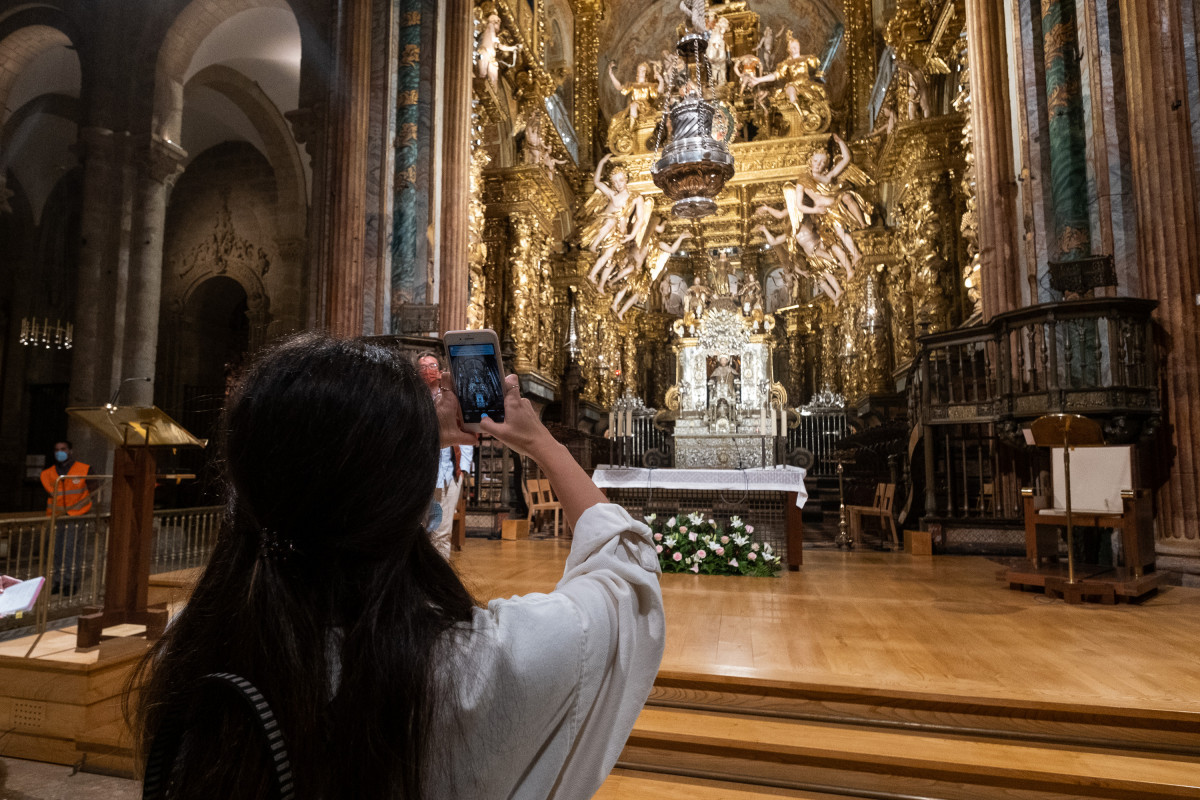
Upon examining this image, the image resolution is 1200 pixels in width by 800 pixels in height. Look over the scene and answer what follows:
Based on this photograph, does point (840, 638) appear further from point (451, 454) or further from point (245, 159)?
point (245, 159)

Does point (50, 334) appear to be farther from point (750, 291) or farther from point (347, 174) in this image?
point (750, 291)

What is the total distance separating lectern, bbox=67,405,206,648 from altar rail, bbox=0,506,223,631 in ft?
3.73

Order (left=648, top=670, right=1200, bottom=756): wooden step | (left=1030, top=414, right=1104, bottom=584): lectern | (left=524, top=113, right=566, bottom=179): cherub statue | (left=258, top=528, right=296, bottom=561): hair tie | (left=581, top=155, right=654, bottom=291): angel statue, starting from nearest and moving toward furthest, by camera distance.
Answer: (left=258, top=528, right=296, bottom=561): hair tie → (left=648, top=670, right=1200, bottom=756): wooden step → (left=1030, top=414, right=1104, bottom=584): lectern → (left=524, top=113, right=566, bottom=179): cherub statue → (left=581, top=155, right=654, bottom=291): angel statue

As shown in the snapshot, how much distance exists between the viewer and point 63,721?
10.0 feet

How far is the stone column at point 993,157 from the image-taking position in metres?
7.87

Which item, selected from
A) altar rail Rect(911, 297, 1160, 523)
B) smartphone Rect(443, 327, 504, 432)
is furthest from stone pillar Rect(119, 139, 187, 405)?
altar rail Rect(911, 297, 1160, 523)

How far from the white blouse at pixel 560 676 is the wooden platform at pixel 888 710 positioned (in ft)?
5.85

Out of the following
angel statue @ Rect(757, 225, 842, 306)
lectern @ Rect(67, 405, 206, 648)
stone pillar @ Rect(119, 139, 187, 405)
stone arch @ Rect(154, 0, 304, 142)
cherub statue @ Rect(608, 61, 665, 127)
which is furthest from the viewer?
cherub statue @ Rect(608, 61, 665, 127)

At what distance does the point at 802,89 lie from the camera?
698 inches

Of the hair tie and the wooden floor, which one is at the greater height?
the hair tie

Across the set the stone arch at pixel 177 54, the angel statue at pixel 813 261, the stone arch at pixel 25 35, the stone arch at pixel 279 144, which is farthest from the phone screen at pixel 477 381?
the angel statue at pixel 813 261

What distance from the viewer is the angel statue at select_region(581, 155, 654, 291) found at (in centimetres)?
1753

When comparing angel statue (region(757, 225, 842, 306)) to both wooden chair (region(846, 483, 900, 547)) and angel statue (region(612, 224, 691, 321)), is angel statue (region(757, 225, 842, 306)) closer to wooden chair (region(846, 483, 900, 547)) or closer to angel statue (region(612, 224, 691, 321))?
angel statue (region(612, 224, 691, 321))

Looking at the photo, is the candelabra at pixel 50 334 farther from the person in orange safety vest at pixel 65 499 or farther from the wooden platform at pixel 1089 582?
the wooden platform at pixel 1089 582
